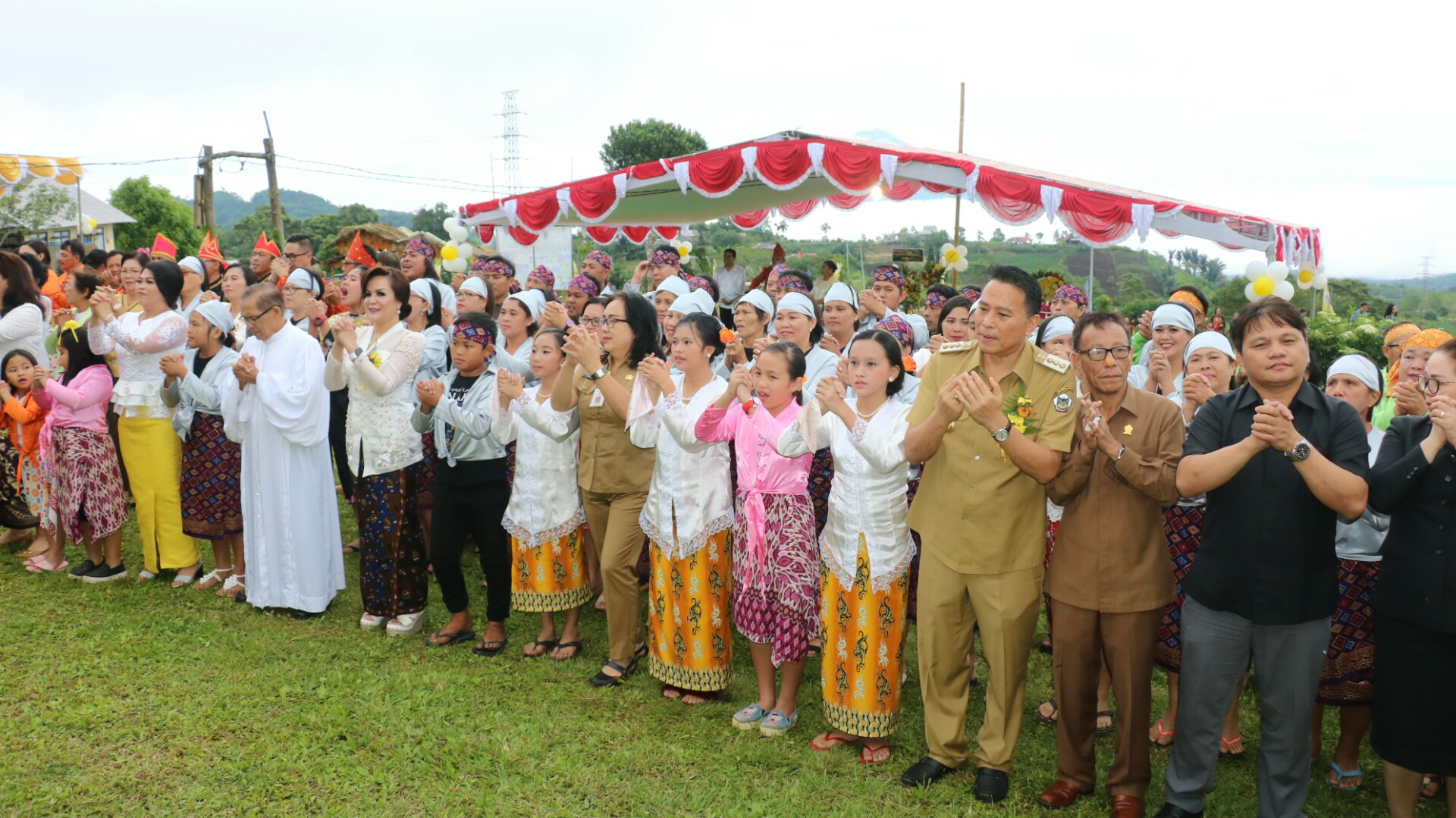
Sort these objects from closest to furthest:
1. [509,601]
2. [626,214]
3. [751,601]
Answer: [751,601] < [509,601] < [626,214]

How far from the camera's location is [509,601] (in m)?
4.99

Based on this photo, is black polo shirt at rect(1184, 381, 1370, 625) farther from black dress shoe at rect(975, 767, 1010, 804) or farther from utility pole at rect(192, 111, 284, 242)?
utility pole at rect(192, 111, 284, 242)

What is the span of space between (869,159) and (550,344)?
6839 mm

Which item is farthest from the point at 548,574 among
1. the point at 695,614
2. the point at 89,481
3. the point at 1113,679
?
the point at 89,481

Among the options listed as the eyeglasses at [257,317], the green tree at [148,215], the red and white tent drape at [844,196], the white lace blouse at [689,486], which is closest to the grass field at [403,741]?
the white lace blouse at [689,486]

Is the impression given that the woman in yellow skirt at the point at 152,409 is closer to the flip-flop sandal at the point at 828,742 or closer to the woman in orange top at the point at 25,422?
the woman in orange top at the point at 25,422

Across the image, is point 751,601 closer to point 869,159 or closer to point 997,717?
point 997,717

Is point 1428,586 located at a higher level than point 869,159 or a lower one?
lower

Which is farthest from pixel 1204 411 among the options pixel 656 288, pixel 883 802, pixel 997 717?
pixel 656 288

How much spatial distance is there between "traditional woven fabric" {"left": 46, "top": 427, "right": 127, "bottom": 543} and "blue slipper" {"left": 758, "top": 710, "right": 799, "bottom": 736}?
4.33m

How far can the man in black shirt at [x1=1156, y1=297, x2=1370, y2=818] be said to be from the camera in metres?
2.82

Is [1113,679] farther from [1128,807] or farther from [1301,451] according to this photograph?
[1301,451]

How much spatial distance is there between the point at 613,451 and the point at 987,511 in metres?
1.83

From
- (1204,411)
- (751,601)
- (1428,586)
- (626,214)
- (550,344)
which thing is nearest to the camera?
(1428,586)
